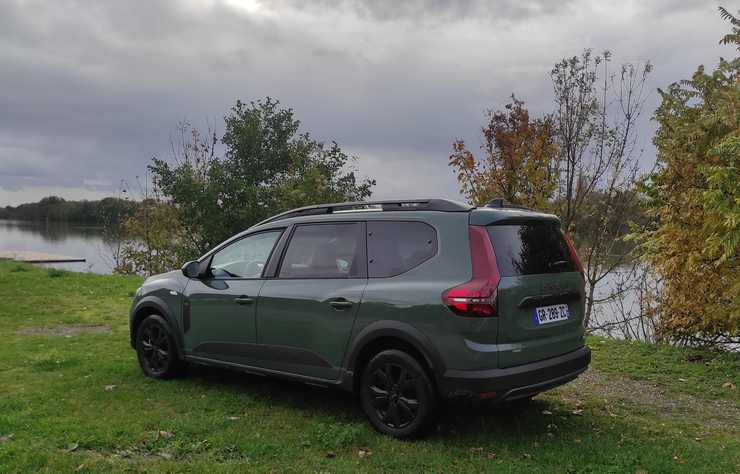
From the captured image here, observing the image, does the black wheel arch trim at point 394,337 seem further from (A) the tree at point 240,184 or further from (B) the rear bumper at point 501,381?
(A) the tree at point 240,184

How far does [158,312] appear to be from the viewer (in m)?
6.43

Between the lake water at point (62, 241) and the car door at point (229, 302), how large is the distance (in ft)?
51.8

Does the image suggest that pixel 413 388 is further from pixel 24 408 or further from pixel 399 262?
pixel 24 408

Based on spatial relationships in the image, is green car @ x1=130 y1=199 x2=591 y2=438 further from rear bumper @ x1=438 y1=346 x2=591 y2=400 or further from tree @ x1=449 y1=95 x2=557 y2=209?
tree @ x1=449 y1=95 x2=557 y2=209

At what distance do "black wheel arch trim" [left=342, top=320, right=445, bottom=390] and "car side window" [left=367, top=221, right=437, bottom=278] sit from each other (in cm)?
41

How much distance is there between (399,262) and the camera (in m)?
4.69

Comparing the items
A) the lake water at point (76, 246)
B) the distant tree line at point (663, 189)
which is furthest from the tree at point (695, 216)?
the lake water at point (76, 246)

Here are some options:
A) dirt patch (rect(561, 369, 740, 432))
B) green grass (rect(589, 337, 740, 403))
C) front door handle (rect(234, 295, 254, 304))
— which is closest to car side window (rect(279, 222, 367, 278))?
front door handle (rect(234, 295, 254, 304))

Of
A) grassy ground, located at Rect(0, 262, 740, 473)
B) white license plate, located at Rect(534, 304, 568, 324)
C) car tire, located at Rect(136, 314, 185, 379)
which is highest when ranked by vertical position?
white license plate, located at Rect(534, 304, 568, 324)

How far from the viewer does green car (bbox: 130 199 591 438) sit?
13.8 feet

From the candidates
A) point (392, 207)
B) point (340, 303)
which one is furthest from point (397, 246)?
point (340, 303)

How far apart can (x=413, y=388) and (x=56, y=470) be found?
2448 mm

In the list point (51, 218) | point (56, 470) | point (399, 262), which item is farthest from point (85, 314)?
point (51, 218)

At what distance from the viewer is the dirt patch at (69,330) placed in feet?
29.7
